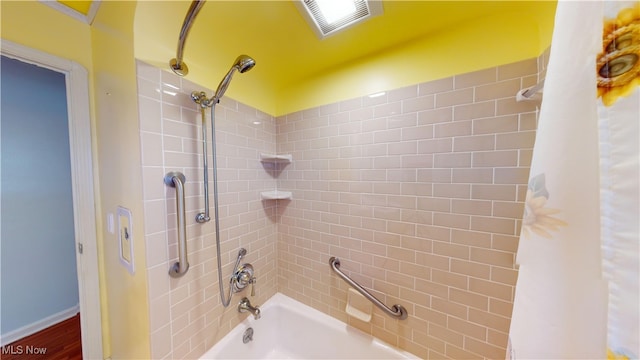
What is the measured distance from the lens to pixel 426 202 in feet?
3.26

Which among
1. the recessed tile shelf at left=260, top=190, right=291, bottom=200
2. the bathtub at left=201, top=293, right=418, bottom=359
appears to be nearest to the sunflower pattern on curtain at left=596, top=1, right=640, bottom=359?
the bathtub at left=201, top=293, right=418, bottom=359

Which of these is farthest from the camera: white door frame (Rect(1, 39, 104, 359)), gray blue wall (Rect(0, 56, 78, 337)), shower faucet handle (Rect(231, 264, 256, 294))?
gray blue wall (Rect(0, 56, 78, 337))

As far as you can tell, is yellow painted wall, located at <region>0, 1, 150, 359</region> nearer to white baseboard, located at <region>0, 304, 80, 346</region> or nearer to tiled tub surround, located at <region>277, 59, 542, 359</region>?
tiled tub surround, located at <region>277, 59, 542, 359</region>

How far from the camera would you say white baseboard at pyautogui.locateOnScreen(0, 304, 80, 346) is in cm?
154

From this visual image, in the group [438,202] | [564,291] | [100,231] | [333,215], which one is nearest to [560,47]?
[564,291]

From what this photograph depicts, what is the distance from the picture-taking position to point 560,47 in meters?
0.32

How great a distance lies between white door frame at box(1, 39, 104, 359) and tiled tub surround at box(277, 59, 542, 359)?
121cm

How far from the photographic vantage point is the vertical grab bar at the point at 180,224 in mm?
817

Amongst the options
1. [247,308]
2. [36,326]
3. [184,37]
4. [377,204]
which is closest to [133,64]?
[184,37]

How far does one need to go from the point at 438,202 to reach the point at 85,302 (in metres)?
2.09

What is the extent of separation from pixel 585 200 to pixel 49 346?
10.3 ft

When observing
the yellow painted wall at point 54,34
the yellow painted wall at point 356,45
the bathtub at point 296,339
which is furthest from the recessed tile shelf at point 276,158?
the bathtub at point 296,339

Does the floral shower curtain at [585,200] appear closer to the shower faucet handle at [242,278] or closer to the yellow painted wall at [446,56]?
the yellow painted wall at [446,56]

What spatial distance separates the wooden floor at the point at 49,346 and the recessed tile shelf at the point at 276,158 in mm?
2058
